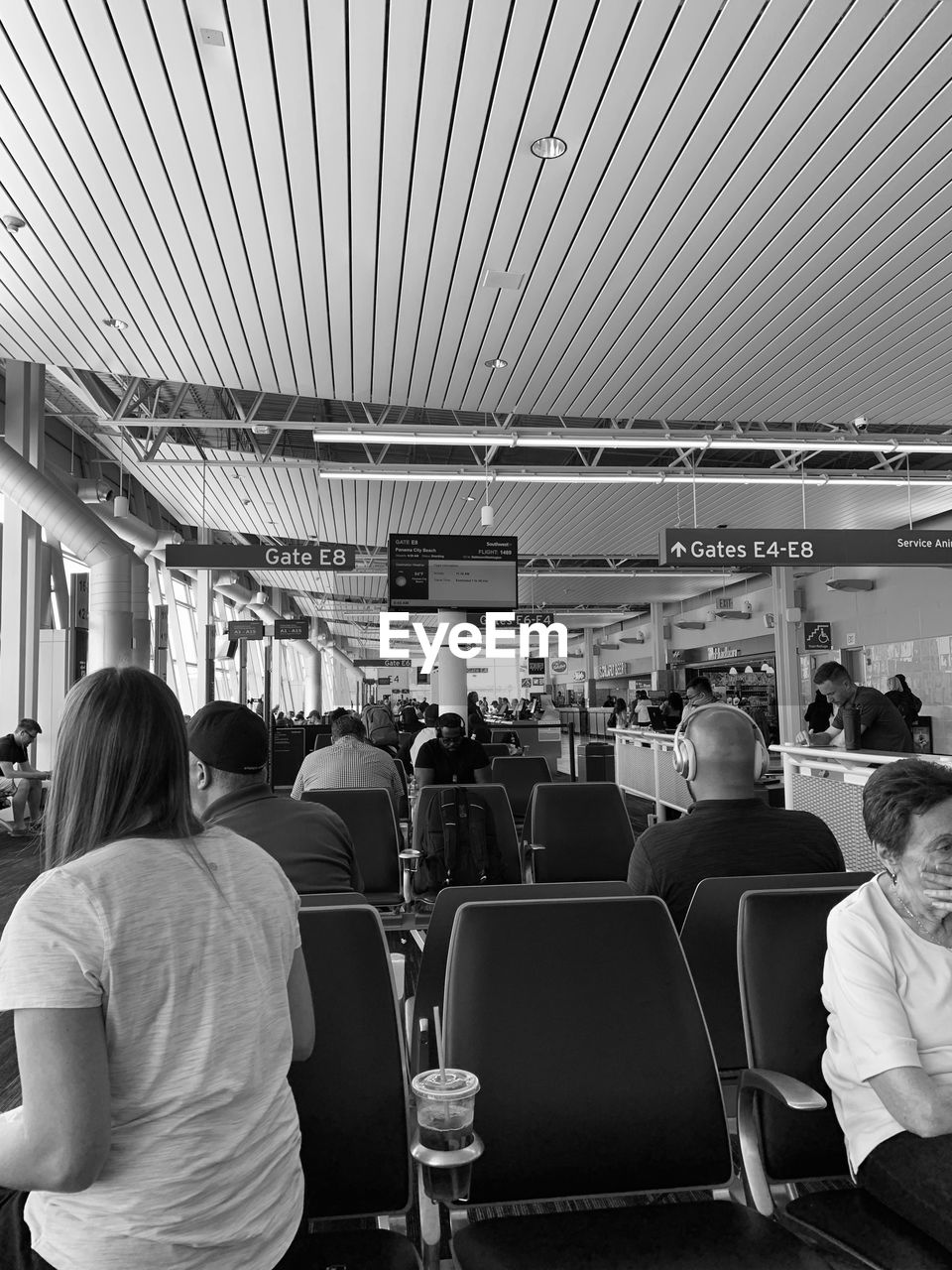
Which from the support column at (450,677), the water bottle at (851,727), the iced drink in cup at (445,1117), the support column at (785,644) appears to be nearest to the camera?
the iced drink in cup at (445,1117)

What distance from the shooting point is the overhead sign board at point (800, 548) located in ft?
29.7

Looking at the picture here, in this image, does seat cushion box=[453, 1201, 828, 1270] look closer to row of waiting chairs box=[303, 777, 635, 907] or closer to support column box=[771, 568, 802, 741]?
row of waiting chairs box=[303, 777, 635, 907]

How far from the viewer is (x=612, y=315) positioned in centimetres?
638

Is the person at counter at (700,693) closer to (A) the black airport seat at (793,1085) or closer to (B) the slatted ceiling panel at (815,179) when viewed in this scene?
(B) the slatted ceiling panel at (815,179)

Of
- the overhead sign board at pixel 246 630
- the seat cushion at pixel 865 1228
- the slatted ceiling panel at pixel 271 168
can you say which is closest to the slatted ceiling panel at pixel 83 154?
the slatted ceiling panel at pixel 271 168

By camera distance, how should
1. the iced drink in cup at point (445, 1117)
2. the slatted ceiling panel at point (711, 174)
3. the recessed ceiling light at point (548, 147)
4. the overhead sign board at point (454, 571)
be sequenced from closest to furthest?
the iced drink in cup at point (445, 1117) < the slatted ceiling panel at point (711, 174) < the recessed ceiling light at point (548, 147) < the overhead sign board at point (454, 571)

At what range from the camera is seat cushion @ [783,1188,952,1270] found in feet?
4.85

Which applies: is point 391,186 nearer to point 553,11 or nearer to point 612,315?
point 553,11

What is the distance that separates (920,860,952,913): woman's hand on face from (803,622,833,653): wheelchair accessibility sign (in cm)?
1629

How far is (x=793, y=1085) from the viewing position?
1615mm

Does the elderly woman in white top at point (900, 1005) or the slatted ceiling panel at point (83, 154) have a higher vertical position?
the slatted ceiling panel at point (83, 154)

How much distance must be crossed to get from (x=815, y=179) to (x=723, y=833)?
3.92 meters

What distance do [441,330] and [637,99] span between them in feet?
8.38

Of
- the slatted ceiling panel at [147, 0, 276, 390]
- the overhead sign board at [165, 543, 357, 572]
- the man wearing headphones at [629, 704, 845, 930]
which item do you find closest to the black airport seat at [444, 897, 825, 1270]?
the man wearing headphones at [629, 704, 845, 930]
